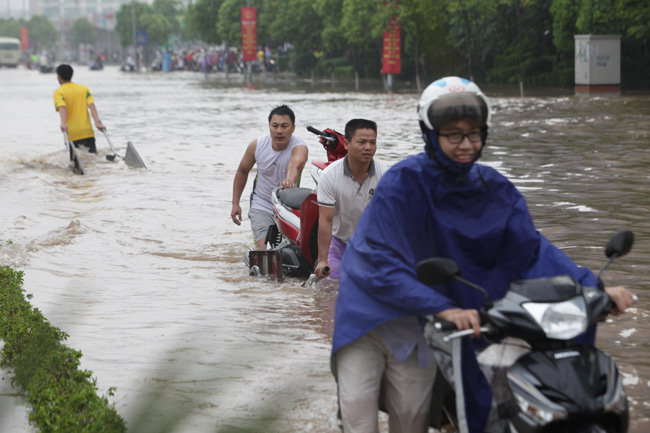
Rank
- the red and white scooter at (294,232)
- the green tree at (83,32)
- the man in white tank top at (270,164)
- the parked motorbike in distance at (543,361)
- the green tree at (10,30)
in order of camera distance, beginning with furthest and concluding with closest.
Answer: the green tree at (10,30), the green tree at (83,32), the man in white tank top at (270,164), the red and white scooter at (294,232), the parked motorbike in distance at (543,361)

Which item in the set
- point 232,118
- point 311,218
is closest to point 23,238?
point 311,218

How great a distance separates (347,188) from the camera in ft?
Answer: 19.9

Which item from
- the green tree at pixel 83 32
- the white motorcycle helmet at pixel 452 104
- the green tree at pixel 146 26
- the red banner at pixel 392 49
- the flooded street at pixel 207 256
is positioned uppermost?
the green tree at pixel 83 32

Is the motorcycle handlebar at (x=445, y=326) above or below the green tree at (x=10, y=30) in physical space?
below

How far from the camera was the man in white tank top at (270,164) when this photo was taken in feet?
25.6

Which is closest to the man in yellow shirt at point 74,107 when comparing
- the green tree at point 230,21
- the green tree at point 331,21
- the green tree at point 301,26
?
the green tree at point 331,21

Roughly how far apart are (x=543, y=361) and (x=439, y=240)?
22.1 inches

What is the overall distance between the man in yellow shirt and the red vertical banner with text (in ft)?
143

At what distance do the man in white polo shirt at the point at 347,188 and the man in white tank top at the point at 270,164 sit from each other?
1586 mm

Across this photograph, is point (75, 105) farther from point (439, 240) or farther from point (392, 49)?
point (392, 49)

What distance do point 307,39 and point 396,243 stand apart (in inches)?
2137

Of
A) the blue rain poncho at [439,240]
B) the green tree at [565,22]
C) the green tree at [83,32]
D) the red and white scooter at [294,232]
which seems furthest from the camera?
the green tree at [83,32]

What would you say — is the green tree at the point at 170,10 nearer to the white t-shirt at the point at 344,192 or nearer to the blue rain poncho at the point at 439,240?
the white t-shirt at the point at 344,192

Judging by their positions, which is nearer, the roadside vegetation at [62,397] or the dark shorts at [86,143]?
the roadside vegetation at [62,397]
